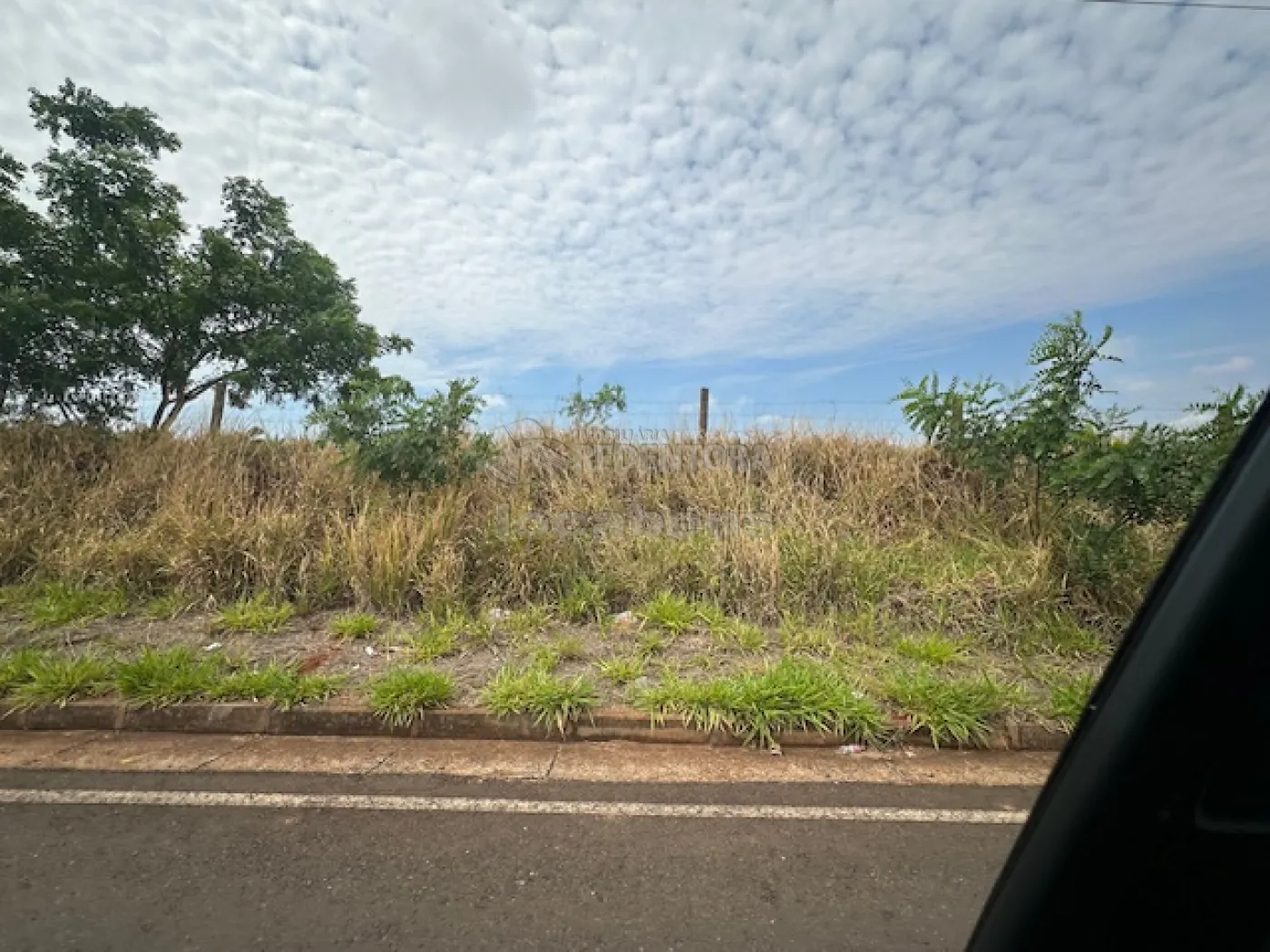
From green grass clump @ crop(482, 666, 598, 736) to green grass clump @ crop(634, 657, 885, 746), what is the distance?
379 mm

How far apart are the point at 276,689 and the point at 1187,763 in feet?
15.3

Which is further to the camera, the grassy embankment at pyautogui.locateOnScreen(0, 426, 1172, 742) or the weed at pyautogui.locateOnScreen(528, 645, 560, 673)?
the weed at pyautogui.locateOnScreen(528, 645, 560, 673)

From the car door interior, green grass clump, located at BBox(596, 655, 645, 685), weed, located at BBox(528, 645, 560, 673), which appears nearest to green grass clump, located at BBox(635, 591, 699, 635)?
green grass clump, located at BBox(596, 655, 645, 685)

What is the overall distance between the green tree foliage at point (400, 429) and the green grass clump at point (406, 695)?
115 inches

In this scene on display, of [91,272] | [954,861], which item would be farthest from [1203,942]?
[91,272]

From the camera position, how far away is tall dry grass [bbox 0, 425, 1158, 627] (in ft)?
20.1

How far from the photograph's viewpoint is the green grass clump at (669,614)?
557 cm

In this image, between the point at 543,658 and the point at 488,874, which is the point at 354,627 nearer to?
the point at 543,658

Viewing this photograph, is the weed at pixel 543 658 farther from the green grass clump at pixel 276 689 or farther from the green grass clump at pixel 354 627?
the green grass clump at pixel 354 627

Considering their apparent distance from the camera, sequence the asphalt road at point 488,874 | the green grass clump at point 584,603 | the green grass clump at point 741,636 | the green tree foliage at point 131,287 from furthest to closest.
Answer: the green tree foliage at point 131,287
the green grass clump at point 584,603
the green grass clump at point 741,636
the asphalt road at point 488,874

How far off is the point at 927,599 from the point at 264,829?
534 cm

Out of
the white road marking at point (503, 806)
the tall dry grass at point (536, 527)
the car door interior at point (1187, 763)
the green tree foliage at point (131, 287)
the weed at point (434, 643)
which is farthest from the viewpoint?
the green tree foliage at point (131, 287)

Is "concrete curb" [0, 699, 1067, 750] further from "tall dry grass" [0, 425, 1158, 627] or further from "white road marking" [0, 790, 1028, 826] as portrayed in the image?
"tall dry grass" [0, 425, 1158, 627]

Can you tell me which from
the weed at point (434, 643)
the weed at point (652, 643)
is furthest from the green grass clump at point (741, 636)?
the weed at point (434, 643)
